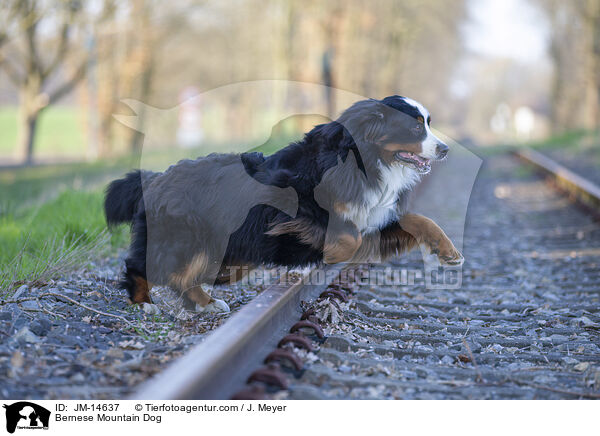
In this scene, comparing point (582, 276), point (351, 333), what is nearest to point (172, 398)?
point (351, 333)

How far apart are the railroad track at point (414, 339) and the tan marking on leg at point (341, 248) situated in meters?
0.28

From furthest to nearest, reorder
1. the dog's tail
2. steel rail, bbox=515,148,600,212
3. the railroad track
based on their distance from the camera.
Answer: steel rail, bbox=515,148,600,212 → the dog's tail → the railroad track

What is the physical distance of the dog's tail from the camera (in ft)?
14.1

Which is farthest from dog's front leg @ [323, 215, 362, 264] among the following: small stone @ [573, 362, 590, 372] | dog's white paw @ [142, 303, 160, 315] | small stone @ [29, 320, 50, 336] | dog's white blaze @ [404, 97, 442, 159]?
small stone @ [29, 320, 50, 336]

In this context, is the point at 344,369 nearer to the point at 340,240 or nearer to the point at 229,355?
the point at 229,355

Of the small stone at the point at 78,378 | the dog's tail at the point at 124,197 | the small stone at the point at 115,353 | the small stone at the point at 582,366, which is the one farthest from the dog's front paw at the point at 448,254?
the small stone at the point at 78,378

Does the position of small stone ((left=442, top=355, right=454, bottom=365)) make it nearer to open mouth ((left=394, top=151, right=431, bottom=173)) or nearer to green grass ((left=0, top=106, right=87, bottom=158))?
open mouth ((left=394, top=151, right=431, bottom=173))

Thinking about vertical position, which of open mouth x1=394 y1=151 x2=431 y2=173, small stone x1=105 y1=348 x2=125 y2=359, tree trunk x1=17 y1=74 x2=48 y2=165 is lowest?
small stone x1=105 y1=348 x2=125 y2=359

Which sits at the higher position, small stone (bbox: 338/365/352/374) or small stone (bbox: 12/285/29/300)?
small stone (bbox: 12/285/29/300)

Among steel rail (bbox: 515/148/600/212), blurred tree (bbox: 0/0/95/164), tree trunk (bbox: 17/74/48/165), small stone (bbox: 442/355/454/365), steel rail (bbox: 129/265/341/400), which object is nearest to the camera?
steel rail (bbox: 129/265/341/400)

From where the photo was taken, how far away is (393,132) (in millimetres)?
4137

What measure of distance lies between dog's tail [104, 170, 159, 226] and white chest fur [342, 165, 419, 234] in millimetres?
1403

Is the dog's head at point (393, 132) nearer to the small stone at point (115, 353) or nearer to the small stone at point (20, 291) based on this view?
the small stone at point (115, 353)
